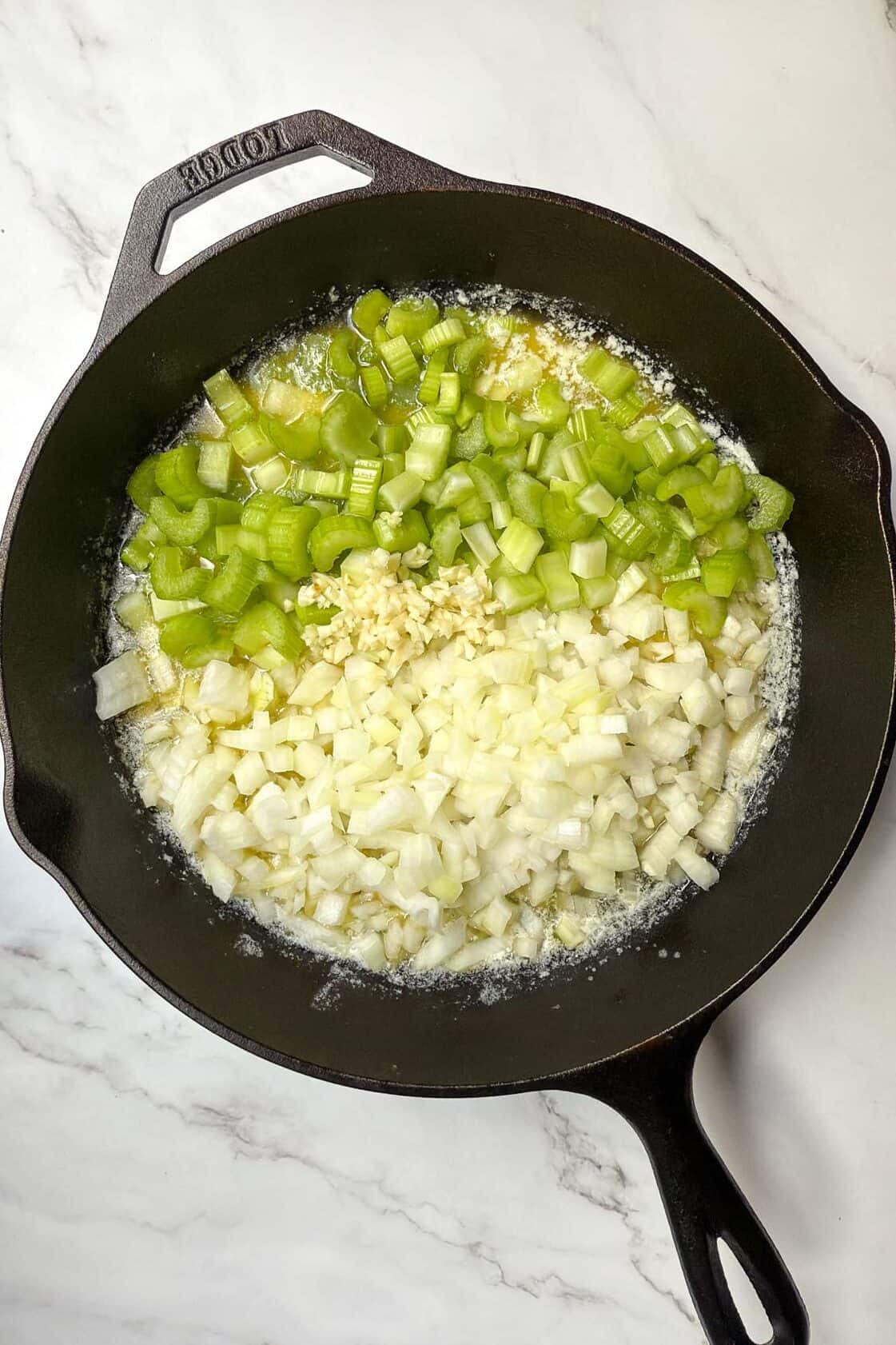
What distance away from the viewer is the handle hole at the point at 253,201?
1610 mm

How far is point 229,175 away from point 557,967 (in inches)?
49.3

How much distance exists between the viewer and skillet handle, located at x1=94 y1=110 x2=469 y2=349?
1303 mm

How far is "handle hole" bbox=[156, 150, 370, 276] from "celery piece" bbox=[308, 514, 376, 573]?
51 cm

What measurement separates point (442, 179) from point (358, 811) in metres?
0.90

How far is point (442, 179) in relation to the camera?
4.54 feet

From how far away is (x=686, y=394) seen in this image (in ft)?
5.43

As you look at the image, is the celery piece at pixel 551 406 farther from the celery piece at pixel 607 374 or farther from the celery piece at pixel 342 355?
the celery piece at pixel 342 355

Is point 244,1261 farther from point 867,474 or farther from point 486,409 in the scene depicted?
point 867,474

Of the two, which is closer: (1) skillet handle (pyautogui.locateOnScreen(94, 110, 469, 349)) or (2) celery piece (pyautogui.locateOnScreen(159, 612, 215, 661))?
(1) skillet handle (pyautogui.locateOnScreen(94, 110, 469, 349))

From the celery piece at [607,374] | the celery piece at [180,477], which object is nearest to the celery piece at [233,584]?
the celery piece at [180,477]

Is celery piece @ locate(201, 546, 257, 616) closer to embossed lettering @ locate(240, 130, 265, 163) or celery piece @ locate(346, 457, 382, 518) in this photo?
celery piece @ locate(346, 457, 382, 518)

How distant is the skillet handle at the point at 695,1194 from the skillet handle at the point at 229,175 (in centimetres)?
122

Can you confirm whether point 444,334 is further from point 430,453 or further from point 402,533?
point 402,533

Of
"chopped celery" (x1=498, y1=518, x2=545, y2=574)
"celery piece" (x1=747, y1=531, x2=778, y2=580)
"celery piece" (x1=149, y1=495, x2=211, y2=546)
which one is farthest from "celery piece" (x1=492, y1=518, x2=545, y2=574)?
"celery piece" (x1=149, y1=495, x2=211, y2=546)
